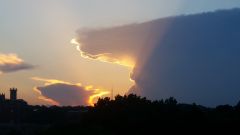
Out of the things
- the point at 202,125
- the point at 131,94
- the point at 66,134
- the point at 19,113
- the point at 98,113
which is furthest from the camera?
the point at 19,113

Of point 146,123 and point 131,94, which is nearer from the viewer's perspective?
point 146,123

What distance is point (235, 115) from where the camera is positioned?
82375mm

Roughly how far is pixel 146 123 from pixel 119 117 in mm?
6492

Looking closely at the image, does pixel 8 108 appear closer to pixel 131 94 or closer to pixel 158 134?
pixel 131 94

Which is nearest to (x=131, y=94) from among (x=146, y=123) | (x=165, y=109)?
(x=165, y=109)

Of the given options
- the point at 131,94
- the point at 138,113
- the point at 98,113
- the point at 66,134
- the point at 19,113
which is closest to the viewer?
the point at 66,134

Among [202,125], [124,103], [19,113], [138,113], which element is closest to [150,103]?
[124,103]

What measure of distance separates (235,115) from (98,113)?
709 inches

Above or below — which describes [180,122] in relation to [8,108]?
below

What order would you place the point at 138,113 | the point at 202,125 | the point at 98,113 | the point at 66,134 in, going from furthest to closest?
the point at 98,113, the point at 138,113, the point at 202,125, the point at 66,134

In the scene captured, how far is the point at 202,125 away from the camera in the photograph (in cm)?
7294

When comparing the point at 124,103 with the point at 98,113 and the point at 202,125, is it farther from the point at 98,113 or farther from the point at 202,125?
the point at 202,125

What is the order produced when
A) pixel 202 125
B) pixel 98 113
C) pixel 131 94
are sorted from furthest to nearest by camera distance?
1. pixel 131 94
2. pixel 98 113
3. pixel 202 125

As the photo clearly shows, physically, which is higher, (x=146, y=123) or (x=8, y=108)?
(x=8, y=108)
